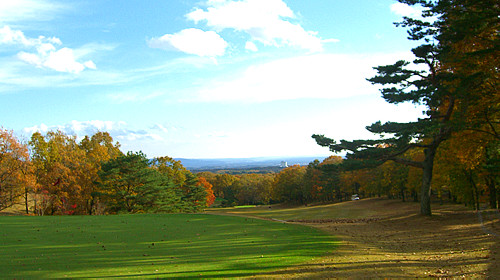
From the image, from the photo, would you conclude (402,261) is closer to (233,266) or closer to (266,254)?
(266,254)

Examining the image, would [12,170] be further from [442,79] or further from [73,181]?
[442,79]

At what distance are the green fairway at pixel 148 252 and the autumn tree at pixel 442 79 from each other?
877 centimetres

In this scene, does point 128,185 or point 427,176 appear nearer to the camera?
point 427,176

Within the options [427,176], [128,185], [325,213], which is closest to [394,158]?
[427,176]

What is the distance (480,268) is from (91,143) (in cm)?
5459

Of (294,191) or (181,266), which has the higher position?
(181,266)

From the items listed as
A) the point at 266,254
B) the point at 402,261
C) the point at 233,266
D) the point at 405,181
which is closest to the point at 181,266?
the point at 233,266

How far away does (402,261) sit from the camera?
34.8 ft

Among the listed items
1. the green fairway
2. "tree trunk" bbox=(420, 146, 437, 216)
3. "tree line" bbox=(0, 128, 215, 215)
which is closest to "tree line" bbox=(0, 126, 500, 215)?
"tree line" bbox=(0, 128, 215, 215)

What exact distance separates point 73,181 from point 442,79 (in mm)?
41987

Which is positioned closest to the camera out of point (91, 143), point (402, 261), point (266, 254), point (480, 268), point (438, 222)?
point (480, 268)

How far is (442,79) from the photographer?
20047 millimetres

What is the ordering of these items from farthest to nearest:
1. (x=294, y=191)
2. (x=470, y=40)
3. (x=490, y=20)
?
1. (x=294, y=191)
2. (x=470, y=40)
3. (x=490, y=20)

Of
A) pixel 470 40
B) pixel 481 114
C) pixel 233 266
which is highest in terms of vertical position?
pixel 470 40
